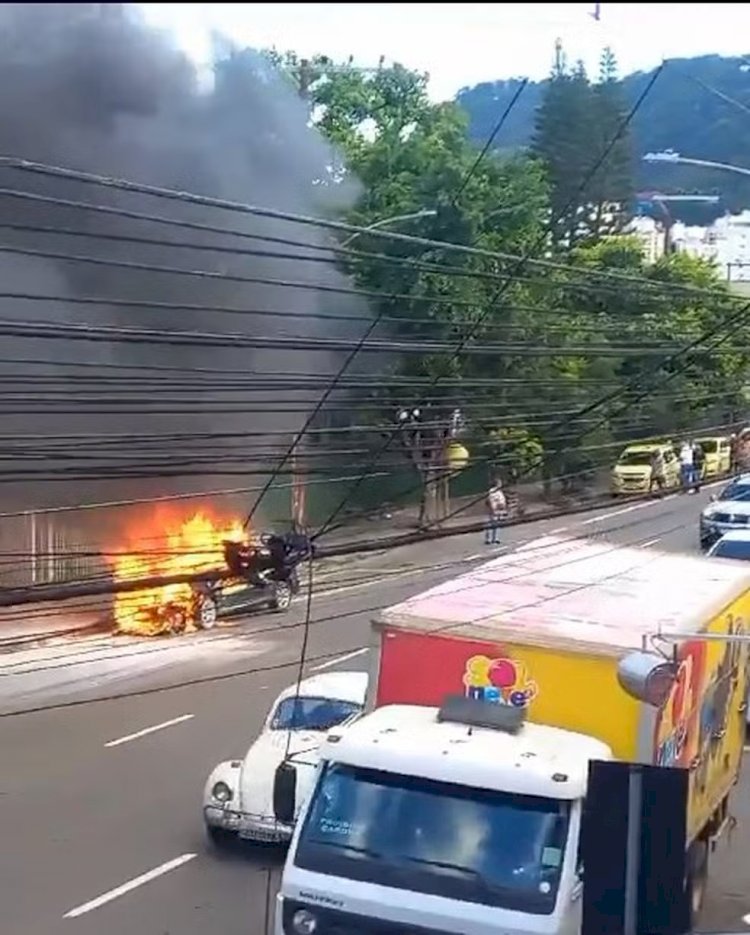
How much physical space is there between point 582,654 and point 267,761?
3.03 metres

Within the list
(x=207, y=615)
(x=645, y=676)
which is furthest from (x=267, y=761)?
(x=207, y=615)

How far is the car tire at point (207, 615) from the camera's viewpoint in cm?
1750

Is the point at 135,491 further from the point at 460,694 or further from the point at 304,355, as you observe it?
the point at 460,694

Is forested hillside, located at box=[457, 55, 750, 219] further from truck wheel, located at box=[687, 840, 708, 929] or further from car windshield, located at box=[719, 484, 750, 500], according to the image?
car windshield, located at box=[719, 484, 750, 500]

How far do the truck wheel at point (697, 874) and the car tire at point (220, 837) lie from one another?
294 centimetres

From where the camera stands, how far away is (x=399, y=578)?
22109mm

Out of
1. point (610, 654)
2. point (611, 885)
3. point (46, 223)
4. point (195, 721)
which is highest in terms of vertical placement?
point (46, 223)

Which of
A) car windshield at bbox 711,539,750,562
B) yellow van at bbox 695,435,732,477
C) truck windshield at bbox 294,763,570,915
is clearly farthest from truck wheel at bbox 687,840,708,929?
yellow van at bbox 695,435,732,477

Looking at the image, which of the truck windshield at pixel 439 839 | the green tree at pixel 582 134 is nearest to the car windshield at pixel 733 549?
the truck windshield at pixel 439 839

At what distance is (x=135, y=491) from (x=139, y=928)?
3.92 m

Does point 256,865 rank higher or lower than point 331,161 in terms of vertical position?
lower

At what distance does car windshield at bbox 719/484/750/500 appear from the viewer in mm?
27641

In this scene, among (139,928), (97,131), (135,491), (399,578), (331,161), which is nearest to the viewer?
(139,928)

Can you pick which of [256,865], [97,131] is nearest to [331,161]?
[97,131]
